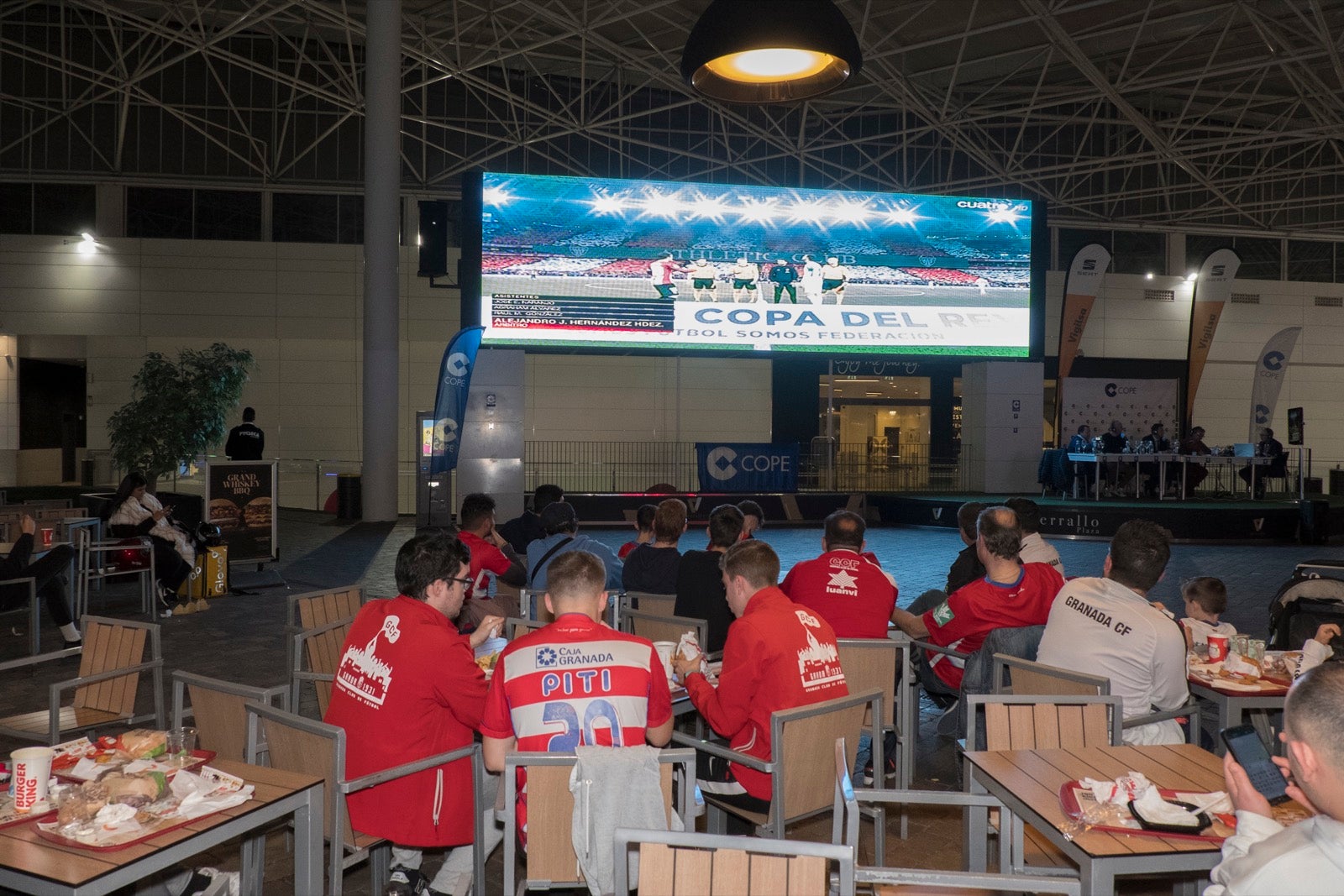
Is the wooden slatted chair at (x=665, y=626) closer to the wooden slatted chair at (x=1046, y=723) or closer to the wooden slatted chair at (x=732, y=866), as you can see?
the wooden slatted chair at (x=1046, y=723)

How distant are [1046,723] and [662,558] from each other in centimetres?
266

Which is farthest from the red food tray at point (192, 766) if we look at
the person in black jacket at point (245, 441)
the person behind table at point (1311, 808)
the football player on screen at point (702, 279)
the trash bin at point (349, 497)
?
the trash bin at point (349, 497)

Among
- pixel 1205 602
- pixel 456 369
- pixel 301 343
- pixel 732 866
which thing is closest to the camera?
pixel 732 866

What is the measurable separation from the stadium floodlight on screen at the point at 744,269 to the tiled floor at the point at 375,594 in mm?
3113

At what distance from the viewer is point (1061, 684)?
348 cm

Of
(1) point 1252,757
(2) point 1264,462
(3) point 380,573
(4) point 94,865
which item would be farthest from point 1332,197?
(4) point 94,865

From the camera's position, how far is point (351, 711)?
2994mm

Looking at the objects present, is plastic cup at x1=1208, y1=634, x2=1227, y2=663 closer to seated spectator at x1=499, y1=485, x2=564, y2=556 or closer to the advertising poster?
seated spectator at x1=499, y1=485, x2=564, y2=556

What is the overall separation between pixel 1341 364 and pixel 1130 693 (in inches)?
978

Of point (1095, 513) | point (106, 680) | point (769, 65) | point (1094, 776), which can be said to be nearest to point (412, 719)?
point (1094, 776)

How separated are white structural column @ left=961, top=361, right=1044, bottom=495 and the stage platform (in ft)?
7.65

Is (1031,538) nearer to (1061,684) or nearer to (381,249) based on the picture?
(1061,684)

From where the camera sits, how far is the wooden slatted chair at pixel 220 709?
3.09 metres

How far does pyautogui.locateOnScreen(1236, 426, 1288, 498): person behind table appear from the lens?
55.7 ft
